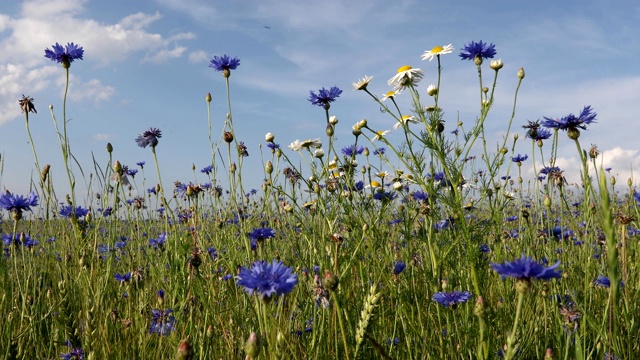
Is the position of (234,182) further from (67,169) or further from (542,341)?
(542,341)

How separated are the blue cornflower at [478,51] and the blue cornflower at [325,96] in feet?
2.76

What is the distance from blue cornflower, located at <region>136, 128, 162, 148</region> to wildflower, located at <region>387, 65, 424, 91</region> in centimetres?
161

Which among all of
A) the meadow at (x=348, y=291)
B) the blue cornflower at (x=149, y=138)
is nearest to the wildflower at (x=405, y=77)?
the meadow at (x=348, y=291)

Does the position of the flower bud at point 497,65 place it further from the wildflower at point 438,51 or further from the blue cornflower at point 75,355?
the blue cornflower at point 75,355

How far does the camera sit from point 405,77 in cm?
311

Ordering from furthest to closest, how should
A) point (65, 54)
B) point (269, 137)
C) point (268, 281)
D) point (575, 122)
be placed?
point (269, 137)
point (65, 54)
point (575, 122)
point (268, 281)

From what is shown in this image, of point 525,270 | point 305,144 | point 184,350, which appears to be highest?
point 305,144

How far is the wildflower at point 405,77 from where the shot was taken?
3102 mm

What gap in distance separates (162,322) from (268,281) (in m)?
1.26

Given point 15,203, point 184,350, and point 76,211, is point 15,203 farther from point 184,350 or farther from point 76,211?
point 184,350

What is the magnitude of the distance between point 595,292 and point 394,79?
1.87m

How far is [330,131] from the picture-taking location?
10.5 ft

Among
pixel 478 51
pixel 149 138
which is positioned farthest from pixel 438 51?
pixel 149 138

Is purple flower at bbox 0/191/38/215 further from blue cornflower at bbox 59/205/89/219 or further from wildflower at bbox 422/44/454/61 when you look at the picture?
wildflower at bbox 422/44/454/61
